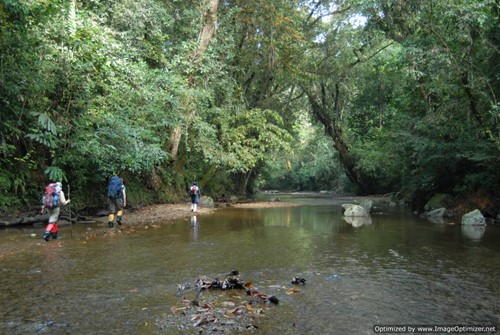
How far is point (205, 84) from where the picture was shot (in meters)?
22.0

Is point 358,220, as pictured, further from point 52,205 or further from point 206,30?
point 52,205

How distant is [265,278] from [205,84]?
54.5 ft

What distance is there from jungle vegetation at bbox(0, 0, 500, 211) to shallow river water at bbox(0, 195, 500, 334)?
12.8ft

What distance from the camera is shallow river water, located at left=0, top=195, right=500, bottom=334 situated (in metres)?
4.87

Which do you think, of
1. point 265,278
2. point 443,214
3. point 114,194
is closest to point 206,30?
point 114,194

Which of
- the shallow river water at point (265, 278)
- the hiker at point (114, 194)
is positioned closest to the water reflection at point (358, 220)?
the shallow river water at point (265, 278)

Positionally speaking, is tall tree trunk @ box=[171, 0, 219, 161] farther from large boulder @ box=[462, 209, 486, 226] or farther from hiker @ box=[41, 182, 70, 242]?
large boulder @ box=[462, 209, 486, 226]

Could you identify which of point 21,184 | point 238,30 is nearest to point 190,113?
point 238,30

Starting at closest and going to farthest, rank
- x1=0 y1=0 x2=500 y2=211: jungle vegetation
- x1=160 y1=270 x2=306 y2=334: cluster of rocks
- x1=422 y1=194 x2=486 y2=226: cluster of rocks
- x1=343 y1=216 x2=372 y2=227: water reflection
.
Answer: x1=160 y1=270 x2=306 y2=334: cluster of rocks, x1=0 y1=0 x2=500 y2=211: jungle vegetation, x1=422 y1=194 x2=486 y2=226: cluster of rocks, x1=343 y1=216 x2=372 y2=227: water reflection

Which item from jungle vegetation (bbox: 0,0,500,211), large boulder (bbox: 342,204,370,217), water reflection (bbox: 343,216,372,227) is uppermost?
jungle vegetation (bbox: 0,0,500,211)

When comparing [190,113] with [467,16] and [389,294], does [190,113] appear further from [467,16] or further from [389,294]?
[389,294]

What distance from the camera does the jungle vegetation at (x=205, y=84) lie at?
12.6 metres

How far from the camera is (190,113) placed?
20312 mm

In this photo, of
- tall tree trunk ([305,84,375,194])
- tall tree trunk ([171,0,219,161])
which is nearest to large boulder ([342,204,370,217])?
tall tree trunk ([171,0,219,161])
